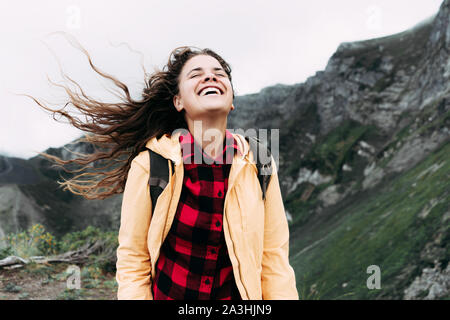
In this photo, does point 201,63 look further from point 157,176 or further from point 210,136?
point 157,176

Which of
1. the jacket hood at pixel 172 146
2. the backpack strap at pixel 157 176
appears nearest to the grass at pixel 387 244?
the jacket hood at pixel 172 146

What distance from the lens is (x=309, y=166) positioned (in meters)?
36.1

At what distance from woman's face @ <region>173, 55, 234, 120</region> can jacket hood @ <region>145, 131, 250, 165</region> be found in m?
0.24

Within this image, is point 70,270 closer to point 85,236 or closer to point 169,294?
point 85,236

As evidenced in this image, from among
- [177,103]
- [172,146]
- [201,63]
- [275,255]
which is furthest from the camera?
[177,103]

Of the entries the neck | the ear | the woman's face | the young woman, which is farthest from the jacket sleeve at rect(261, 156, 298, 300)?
the ear

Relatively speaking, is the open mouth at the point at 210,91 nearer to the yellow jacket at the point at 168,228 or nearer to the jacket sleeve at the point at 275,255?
the yellow jacket at the point at 168,228

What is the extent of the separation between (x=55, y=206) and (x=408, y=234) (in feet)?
76.7

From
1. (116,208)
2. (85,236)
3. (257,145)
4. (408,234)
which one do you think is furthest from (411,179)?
(116,208)

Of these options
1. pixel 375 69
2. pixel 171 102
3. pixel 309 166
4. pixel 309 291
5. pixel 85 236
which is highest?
pixel 375 69

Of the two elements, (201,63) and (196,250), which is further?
(201,63)

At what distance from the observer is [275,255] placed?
2.70 metres

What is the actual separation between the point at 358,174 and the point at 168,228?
3009 centimetres

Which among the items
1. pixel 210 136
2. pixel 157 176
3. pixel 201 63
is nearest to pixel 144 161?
pixel 157 176
